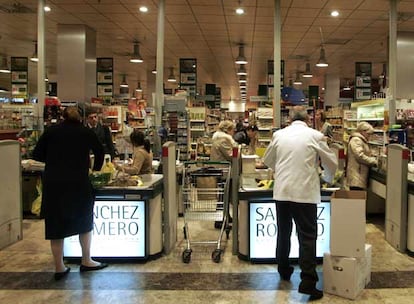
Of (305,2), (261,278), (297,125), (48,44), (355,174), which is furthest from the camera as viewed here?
(48,44)

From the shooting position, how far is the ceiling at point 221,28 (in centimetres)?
872

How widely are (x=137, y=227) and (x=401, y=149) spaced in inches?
119

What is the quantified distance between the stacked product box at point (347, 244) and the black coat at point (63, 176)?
2.25 metres

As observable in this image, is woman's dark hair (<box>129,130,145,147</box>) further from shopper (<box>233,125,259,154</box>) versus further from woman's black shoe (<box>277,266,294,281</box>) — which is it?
shopper (<box>233,125,259,154</box>)

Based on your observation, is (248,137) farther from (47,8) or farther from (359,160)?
(47,8)

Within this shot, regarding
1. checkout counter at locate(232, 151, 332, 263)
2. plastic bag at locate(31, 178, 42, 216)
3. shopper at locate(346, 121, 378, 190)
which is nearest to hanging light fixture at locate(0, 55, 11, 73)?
plastic bag at locate(31, 178, 42, 216)

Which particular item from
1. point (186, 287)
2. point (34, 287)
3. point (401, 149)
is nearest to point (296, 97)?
point (401, 149)

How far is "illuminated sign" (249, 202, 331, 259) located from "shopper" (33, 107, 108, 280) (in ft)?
5.46

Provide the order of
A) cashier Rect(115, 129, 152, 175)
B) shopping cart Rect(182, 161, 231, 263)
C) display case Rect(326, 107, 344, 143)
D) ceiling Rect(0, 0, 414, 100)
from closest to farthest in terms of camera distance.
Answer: shopping cart Rect(182, 161, 231, 263)
cashier Rect(115, 129, 152, 175)
ceiling Rect(0, 0, 414, 100)
display case Rect(326, 107, 344, 143)

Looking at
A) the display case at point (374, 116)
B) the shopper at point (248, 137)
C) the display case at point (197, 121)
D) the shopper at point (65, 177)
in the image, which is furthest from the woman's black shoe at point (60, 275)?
the display case at point (197, 121)

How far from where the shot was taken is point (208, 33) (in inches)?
443

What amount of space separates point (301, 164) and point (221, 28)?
24.7ft

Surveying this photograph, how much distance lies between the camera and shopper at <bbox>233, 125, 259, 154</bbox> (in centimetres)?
952

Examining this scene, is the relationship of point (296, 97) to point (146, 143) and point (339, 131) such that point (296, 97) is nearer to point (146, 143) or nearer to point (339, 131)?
point (146, 143)
